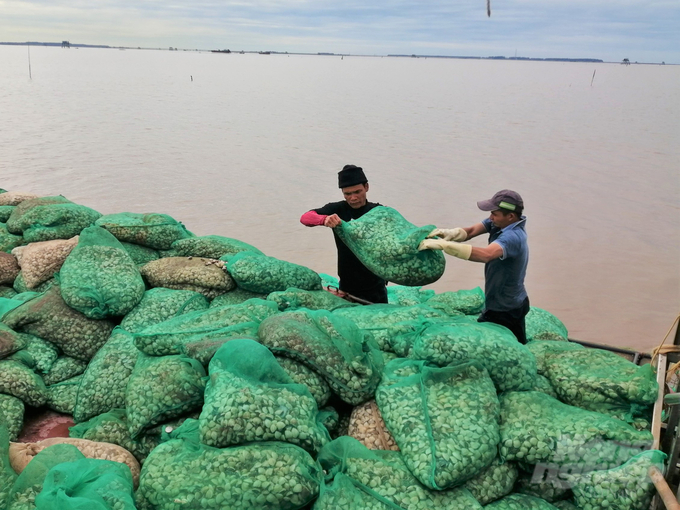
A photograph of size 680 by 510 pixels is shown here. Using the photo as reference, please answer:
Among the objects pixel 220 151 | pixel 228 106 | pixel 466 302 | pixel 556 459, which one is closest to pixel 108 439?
pixel 556 459

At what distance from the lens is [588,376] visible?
2.59 m

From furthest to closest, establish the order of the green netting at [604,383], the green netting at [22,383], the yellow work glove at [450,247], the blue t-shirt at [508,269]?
the green netting at [22,383], the blue t-shirt at [508,269], the yellow work glove at [450,247], the green netting at [604,383]

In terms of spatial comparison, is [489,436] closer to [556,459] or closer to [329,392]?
[556,459]

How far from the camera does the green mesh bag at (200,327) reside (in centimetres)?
280

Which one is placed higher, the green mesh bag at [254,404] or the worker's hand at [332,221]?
the worker's hand at [332,221]

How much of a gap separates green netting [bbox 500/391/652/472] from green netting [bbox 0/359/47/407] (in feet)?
7.86

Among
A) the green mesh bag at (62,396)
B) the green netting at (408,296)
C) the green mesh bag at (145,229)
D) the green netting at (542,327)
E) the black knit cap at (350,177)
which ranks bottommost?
the green mesh bag at (62,396)

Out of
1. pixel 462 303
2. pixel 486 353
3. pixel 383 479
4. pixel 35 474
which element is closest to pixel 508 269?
pixel 486 353

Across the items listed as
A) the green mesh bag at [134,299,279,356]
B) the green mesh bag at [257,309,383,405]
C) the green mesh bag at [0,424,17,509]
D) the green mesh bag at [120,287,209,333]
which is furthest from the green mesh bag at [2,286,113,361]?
the green mesh bag at [257,309,383,405]

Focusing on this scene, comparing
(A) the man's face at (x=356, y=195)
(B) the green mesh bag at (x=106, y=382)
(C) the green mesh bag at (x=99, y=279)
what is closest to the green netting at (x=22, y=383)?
(B) the green mesh bag at (x=106, y=382)

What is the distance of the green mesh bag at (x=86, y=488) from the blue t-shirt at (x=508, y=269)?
1.97 m

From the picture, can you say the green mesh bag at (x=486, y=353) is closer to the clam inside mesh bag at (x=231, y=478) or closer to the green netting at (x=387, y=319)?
the green netting at (x=387, y=319)

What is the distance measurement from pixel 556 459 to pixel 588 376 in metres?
0.53

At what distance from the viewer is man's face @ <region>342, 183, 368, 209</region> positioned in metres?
3.41
